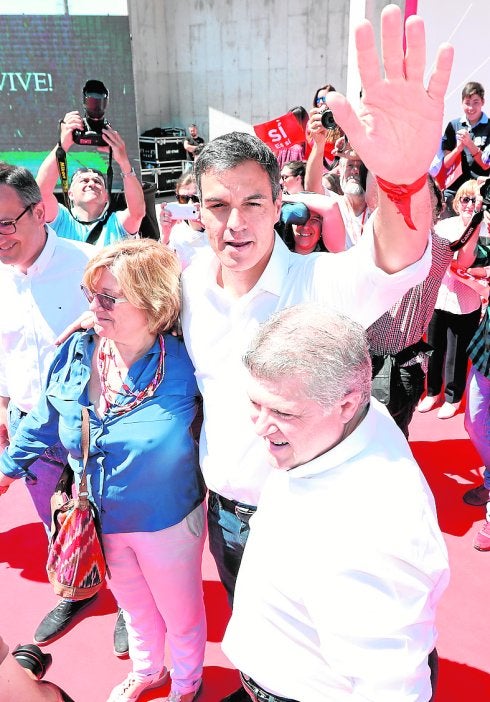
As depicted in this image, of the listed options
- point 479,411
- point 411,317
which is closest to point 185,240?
point 411,317

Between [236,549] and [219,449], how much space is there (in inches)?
14.3

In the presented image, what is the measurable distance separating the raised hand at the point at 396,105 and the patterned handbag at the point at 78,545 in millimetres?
1109

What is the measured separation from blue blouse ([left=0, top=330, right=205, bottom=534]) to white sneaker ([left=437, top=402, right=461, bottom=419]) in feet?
9.42

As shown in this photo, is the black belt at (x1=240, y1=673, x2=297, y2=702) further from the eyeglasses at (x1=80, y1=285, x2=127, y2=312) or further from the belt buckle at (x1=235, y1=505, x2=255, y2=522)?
the eyeglasses at (x1=80, y1=285, x2=127, y2=312)

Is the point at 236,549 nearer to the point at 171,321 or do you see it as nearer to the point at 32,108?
the point at 171,321

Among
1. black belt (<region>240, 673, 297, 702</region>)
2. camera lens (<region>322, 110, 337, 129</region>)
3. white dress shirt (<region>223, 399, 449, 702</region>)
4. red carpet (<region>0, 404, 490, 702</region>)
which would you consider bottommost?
red carpet (<region>0, 404, 490, 702</region>)

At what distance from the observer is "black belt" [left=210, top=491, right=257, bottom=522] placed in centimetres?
152

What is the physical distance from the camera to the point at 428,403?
429cm

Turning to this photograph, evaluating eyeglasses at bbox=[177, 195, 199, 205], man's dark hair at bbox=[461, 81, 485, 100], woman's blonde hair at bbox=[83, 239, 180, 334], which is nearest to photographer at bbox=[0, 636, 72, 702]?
woman's blonde hair at bbox=[83, 239, 180, 334]

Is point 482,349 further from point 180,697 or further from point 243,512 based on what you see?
point 180,697

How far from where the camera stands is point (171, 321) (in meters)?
1.67

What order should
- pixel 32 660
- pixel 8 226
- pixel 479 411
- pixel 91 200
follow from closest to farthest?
pixel 32 660, pixel 8 226, pixel 479 411, pixel 91 200

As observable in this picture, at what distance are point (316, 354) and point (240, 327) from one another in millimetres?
466

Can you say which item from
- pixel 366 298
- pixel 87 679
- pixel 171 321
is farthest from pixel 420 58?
pixel 87 679
